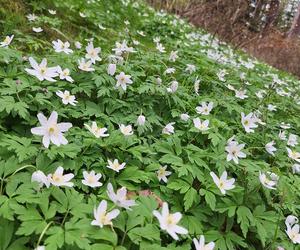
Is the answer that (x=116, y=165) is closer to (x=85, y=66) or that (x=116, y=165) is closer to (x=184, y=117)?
(x=184, y=117)

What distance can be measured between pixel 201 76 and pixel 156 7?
7.62 m

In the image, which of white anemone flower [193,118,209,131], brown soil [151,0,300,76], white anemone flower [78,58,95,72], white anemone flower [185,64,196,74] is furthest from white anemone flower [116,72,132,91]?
brown soil [151,0,300,76]

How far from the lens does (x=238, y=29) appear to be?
10180 mm

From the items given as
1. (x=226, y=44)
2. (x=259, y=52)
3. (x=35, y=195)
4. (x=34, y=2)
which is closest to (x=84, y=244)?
(x=35, y=195)

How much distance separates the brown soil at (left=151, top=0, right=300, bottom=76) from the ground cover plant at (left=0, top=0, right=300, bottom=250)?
22.2 ft

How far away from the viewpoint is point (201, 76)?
4.38 meters

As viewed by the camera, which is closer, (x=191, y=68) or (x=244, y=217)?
(x=244, y=217)

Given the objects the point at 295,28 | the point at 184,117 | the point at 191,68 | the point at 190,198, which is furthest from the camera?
the point at 295,28

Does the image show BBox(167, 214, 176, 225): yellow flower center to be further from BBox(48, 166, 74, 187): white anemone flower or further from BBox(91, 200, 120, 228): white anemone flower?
BBox(48, 166, 74, 187): white anemone flower

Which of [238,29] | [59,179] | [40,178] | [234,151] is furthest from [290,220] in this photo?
[238,29]

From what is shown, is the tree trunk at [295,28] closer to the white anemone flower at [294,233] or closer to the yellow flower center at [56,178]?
the white anemone flower at [294,233]

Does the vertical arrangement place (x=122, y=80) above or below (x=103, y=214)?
above

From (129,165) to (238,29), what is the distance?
8.59 metres

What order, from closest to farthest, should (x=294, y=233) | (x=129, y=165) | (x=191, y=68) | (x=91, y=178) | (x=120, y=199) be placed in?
(x=120, y=199) → (x=91, y=178) → (x=294, y=233) → (x=129, y=165) → (x=191, y=68)
